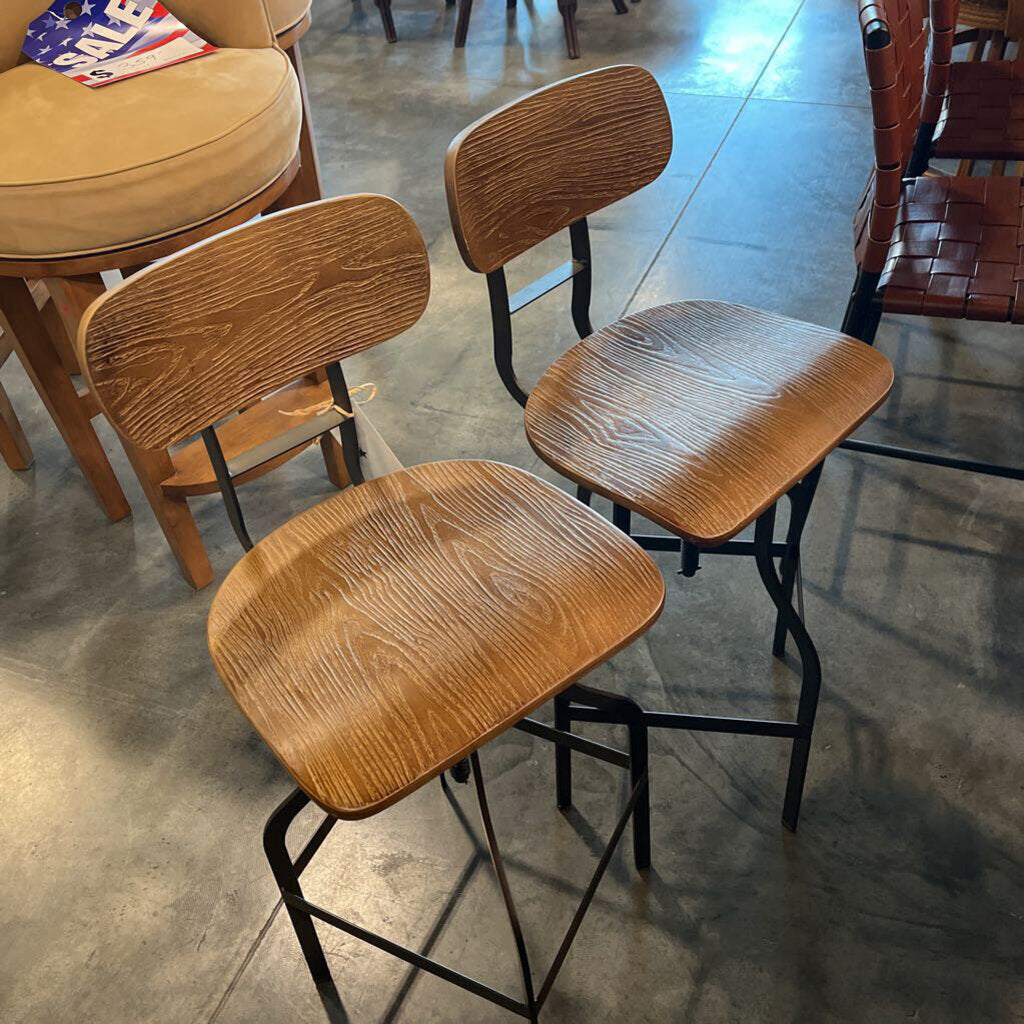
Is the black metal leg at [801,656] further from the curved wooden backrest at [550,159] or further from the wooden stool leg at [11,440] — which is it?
the wooden stool leg at [11,440]

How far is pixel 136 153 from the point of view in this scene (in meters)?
1.30

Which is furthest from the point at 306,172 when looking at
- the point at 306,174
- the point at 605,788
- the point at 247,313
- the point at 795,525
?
the point at 605,788

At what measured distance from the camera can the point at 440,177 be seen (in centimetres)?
297

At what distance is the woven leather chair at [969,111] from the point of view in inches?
70.4

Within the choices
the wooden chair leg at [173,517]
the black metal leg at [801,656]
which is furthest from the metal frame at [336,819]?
the wooden chair leg at [173,517]

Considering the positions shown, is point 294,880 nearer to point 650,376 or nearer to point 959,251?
point 650,376

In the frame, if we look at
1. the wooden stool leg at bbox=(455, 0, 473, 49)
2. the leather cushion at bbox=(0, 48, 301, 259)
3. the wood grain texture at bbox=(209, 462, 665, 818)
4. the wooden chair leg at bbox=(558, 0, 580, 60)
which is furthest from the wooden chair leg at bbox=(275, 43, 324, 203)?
the wooden stool leg at bbox=(455, 0, 473, 49)

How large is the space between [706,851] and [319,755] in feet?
2.41

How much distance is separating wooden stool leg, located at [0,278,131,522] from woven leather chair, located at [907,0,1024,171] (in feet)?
5.32

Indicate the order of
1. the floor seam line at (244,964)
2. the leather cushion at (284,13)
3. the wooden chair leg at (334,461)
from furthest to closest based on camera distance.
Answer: the wooden chair leg at (334,461), the leather cushion at (284,13), the floor seam line at (244,964)

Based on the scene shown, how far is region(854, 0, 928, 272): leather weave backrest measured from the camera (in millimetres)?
1222

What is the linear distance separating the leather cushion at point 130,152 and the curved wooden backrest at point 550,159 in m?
0.38

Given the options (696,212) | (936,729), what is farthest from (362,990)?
(696,212)

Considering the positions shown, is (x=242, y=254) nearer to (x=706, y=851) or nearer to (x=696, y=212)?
(x=706, y=851)
